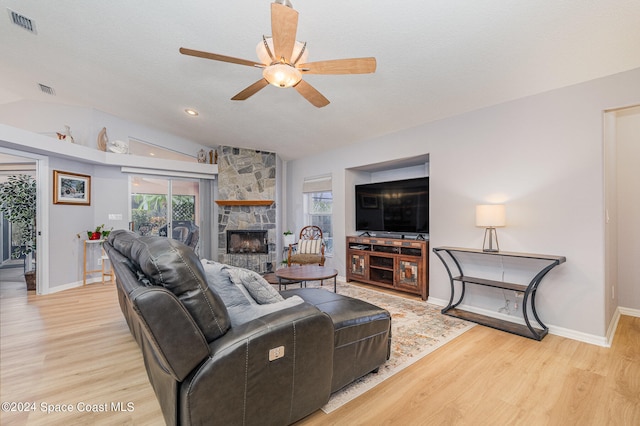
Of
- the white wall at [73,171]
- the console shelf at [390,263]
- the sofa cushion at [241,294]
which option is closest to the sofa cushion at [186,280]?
the sofa cushion at [241,294]

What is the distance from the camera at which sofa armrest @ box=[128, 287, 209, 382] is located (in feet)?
3.62

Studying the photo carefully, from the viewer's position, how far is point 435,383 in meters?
1.95

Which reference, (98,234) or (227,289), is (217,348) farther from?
(98,234)

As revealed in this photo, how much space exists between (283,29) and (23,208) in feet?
18.1

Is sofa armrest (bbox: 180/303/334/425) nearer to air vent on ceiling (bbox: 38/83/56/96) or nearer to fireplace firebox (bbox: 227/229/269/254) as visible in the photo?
fireplace firebox (bbox: 227/229/269/254)

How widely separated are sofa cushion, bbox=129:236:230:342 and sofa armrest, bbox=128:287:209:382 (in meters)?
0.07

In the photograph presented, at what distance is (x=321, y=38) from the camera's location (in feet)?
7.73

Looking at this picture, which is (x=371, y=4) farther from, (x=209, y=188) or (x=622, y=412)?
(x=209, y=188)

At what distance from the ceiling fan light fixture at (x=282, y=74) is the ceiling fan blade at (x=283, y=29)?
0.05 m

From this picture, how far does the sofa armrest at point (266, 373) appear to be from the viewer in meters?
1.23

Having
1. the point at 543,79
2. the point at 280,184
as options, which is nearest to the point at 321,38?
the point at 543,79

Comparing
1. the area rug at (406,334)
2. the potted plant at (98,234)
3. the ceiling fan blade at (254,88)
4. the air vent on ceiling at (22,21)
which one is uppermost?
the air vent on ceiling at (22,21)

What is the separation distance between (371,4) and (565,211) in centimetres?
266

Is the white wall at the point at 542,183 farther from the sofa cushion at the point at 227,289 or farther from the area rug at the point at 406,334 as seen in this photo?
the sofa cushion at the point at 227,289
